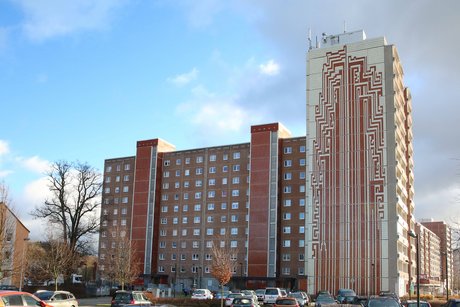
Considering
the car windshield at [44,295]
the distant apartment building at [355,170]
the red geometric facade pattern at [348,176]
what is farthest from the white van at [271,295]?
the red geometric facade pattern at [348,176]

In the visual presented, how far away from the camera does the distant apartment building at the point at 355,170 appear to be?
82.8 m

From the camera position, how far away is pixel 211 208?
111 metres

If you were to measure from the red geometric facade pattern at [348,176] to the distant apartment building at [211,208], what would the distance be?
348 inches

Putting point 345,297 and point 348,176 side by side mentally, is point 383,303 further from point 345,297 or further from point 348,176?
point 348,176

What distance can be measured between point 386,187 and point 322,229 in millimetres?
11915

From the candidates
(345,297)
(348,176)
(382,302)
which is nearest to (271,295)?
(345,297)

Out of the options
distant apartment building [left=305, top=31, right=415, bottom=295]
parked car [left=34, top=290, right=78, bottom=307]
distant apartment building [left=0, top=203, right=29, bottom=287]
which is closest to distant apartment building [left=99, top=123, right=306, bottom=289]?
distant apartment building [left=305, top=31, right=415, bottom=295]

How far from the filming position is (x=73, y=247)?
69625mm

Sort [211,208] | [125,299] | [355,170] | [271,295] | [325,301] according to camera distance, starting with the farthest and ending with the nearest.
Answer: [211,208], [355,170], [271,295], [325,301], [125,299]

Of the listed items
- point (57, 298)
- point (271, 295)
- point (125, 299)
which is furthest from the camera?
point (271, 295)

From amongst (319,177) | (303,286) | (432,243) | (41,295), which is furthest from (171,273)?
(432,243)

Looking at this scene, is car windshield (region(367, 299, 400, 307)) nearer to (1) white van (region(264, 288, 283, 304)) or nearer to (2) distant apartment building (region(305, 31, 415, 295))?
(1) white van (region(264, 288, 283, 304))

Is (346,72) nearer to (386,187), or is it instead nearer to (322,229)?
(386,187)

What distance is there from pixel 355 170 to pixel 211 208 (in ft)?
114
